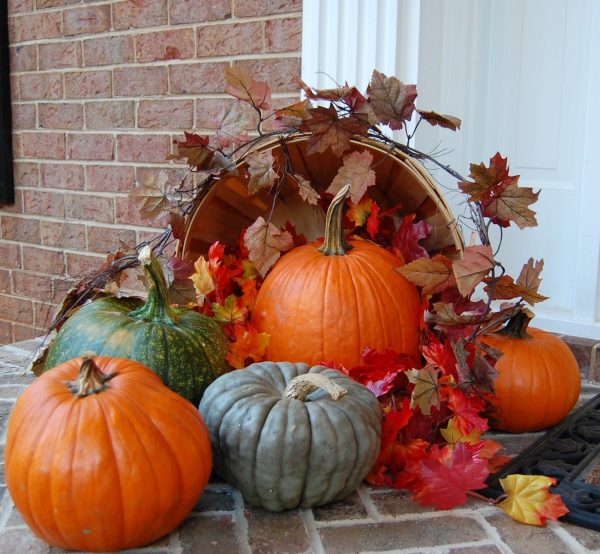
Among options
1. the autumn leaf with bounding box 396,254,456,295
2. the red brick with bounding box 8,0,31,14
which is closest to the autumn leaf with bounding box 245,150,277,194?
the autumn leaf with bounding box 396,254,456,295

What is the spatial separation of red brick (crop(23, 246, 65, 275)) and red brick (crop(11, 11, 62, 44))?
37.2 inches

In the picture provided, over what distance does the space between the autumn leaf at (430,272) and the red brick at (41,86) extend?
2097 millimetres

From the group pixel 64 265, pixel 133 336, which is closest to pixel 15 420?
pixel 133 336

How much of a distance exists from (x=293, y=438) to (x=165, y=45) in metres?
1.88

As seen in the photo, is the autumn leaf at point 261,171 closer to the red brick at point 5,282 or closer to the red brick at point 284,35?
the red brick at point 284,35

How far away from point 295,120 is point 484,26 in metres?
0.91

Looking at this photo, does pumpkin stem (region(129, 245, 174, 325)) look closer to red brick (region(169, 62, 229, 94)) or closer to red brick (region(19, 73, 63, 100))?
red brick (region(169, 62, 229, 94))

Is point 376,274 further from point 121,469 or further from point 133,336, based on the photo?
point 121,469

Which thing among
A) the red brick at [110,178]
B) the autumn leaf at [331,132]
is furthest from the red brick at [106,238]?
the autumn leaf at [331,132]

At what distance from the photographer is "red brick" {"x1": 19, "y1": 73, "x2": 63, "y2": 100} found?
9.73 feet

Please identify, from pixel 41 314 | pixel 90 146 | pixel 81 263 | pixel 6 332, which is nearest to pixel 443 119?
pixel 90 146

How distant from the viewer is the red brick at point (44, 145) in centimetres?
299

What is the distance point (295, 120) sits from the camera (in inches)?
65.3

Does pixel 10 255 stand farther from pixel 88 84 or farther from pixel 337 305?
pixel 337 305
